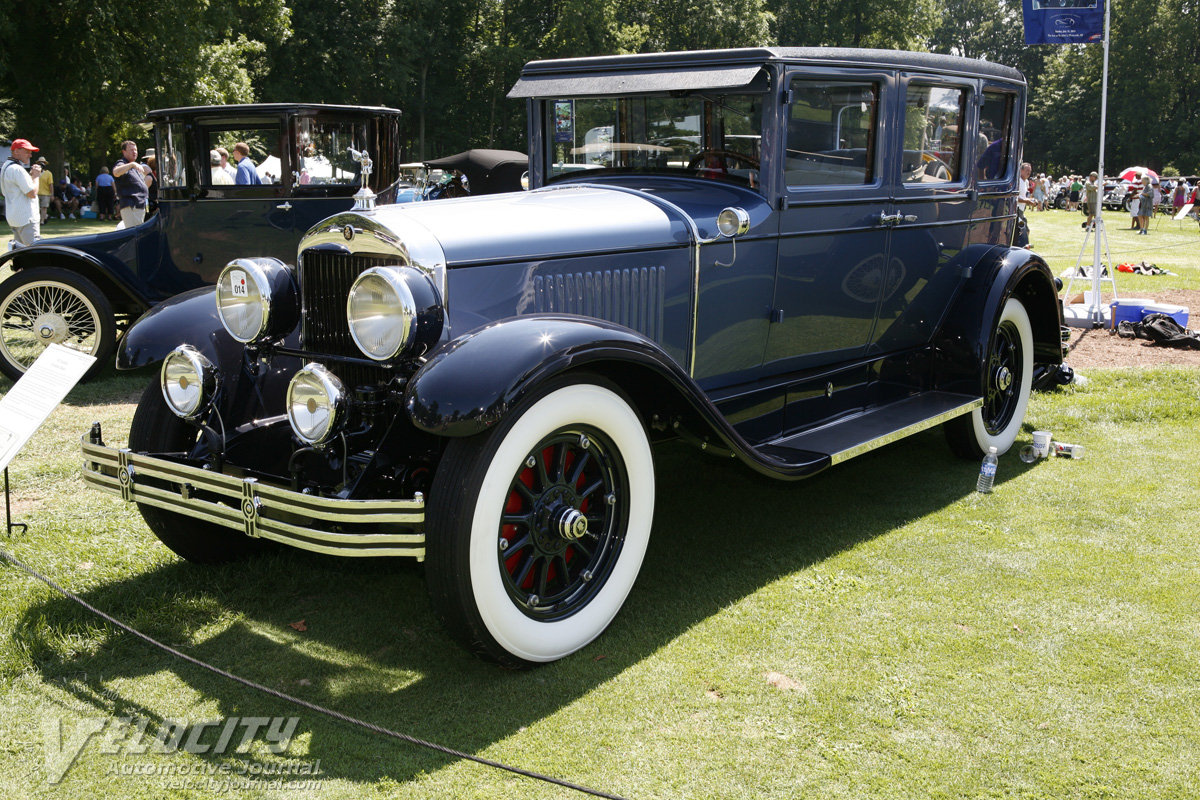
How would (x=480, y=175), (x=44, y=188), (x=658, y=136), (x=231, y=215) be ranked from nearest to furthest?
(x=658, y=136) → (x=231, y=215) → (x=480, y=175) → (x=44, y=188)

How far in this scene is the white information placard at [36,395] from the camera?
3.69 metres

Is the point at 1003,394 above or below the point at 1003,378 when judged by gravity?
below

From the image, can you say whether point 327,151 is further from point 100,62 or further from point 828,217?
point 100,62

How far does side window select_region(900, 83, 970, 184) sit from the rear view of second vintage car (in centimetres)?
2

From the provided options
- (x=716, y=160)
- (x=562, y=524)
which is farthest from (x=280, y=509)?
(x=716, y=160)

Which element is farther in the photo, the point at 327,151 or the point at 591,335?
the point at 327,151

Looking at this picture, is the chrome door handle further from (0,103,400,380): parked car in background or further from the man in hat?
the man in hat

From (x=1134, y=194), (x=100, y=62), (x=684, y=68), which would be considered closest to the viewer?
(x=684, y=68)

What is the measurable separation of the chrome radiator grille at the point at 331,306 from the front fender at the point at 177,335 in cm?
42

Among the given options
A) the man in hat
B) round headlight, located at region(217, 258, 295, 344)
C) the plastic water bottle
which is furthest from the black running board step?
the man in hat

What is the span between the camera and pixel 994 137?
544 centimetres

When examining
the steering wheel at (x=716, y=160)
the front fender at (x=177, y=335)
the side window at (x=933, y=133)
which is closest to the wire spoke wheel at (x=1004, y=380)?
the side window at (x=933, y=133)

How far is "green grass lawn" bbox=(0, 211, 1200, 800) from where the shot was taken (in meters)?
2.66

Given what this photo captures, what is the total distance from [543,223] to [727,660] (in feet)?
5.57
